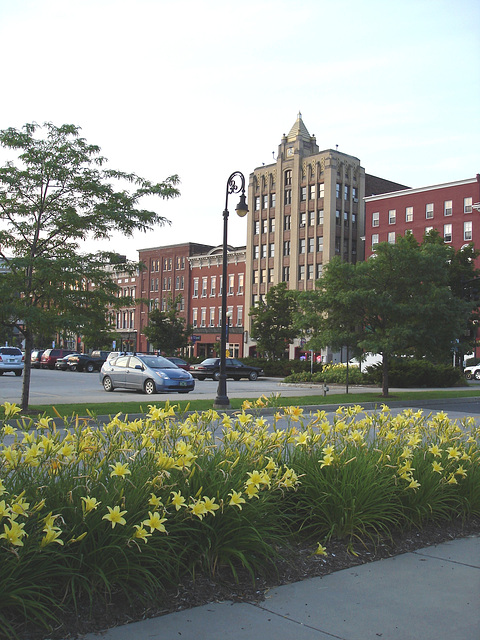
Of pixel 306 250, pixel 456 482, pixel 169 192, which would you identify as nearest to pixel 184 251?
pixel 306 250

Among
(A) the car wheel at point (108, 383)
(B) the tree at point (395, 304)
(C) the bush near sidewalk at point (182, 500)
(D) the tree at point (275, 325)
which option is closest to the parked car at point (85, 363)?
(D) the tree at point (275, 325)

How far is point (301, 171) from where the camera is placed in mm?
74562

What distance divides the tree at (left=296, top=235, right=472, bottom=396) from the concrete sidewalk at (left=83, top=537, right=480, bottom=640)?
64.0ft

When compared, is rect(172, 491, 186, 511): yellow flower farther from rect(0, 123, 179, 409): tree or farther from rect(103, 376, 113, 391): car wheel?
rect(103, 376, 113, 391): car wheel

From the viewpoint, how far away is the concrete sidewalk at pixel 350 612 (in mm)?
3453

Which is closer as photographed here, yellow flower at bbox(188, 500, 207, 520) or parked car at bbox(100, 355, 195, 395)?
yellow flower at bbox(188, 500, 207, 520)

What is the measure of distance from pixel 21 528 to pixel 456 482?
371 cm

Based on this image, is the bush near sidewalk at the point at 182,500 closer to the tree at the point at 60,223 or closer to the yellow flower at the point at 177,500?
the yellow flower at the point at 177,500

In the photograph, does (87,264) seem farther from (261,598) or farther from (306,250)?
(306,250)

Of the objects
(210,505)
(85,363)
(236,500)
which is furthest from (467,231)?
(210,505)

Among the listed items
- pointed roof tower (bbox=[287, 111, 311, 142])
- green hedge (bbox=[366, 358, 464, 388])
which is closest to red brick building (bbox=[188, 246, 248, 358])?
pointed roof tower (bbox=[287, 111, 311, 142])

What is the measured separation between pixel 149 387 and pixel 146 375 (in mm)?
485

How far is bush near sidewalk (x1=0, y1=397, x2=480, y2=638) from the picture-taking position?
11.7 ft

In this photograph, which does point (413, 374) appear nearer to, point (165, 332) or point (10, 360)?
point (10, 360)
